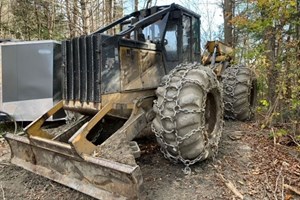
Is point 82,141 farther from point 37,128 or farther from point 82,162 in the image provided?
point 37,128

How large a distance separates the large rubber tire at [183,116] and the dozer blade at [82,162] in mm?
436

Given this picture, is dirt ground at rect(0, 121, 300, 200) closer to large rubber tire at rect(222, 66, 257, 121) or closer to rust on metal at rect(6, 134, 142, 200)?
rust on metal at rect(6, 134, 142, 200)

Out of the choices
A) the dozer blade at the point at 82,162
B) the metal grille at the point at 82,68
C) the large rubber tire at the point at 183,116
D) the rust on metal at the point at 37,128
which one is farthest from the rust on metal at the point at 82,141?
the rust on metal at the point at 37,128

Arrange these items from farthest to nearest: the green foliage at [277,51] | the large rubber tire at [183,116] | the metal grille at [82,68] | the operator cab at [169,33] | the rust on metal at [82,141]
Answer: the green foliage at [277,51], the operator cab at [169,33], the metal grille at [82,68], the large rubber tire at [183,116], the rust on metal at [82,141]

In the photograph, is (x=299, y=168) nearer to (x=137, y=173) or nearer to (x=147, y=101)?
(x=147, y=101)

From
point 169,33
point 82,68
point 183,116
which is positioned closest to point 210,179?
point 183,116

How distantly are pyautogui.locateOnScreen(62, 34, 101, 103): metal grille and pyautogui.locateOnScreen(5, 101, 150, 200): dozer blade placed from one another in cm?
29

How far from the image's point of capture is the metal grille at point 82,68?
362cm

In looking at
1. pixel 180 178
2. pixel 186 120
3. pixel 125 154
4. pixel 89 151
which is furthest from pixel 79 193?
pixel 186 120

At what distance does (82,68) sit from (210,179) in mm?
2007

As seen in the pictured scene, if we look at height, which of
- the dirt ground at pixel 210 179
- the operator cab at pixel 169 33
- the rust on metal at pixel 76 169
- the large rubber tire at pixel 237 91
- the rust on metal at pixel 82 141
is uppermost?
the operator cab at pixel 169 33

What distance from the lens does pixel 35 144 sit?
12.3ft

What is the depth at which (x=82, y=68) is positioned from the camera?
12.4 feet

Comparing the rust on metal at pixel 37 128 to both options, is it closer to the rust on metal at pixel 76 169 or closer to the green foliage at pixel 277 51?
the rust on metal at pixel 76 169
